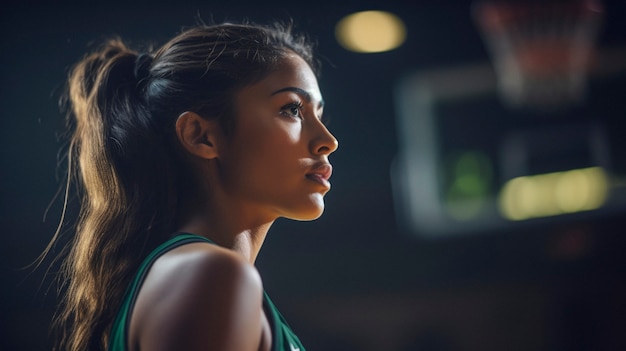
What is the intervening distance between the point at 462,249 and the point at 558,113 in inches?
40.2

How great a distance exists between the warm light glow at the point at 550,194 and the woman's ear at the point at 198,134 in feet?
11.7

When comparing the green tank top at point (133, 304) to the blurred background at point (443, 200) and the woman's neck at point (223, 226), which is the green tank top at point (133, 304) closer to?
the woman's neck at point (223, 226)

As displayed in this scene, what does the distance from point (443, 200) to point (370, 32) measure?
3.78 feet

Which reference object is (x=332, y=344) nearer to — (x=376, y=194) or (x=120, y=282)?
(x=376, y=194)

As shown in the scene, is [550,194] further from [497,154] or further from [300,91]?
[300,91]

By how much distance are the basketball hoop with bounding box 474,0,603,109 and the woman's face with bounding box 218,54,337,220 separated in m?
2.65

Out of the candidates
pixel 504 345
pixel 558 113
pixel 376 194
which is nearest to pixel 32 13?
pixel 376 194

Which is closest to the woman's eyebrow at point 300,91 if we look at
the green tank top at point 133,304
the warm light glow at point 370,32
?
the green tank top at point 133,304

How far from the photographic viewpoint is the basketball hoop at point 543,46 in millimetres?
3363

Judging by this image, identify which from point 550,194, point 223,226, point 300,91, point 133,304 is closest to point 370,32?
point 550,194

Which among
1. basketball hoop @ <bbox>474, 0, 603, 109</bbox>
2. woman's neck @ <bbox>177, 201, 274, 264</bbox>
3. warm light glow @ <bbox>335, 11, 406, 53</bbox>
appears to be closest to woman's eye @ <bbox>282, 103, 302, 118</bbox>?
woman's neck @ <bbox>177, 201, 274, 264</bbox>

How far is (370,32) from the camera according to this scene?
4469 millimetres

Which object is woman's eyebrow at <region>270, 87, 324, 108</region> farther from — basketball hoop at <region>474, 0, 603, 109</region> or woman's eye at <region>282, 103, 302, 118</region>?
basketball hoop at <region>474, 0, 603, 109</region>

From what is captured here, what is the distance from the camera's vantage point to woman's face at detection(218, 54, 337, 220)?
3.13ft
